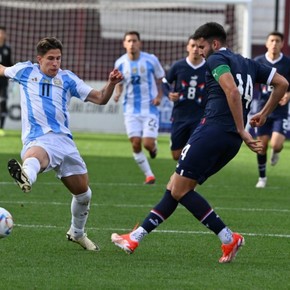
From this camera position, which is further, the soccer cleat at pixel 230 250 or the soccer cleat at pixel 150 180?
the soccer cleat at pixel 150 180

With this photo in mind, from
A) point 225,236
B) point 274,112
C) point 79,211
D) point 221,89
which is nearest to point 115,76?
point 221,89

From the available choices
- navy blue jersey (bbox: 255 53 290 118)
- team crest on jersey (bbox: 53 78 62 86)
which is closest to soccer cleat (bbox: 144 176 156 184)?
navy blue jersey (bbox: 255 53 290 118)

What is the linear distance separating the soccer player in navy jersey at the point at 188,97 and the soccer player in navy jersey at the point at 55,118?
555 centimetres

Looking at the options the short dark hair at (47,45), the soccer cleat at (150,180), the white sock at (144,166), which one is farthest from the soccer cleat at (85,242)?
the white sock at (144,166)

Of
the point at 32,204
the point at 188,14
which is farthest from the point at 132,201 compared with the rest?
the point at 188,14

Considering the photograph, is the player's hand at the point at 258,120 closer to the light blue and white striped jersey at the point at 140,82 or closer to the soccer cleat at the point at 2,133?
the light blue and white striped jersey at the point at 140,82

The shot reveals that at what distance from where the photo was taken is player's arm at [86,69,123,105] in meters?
9.25

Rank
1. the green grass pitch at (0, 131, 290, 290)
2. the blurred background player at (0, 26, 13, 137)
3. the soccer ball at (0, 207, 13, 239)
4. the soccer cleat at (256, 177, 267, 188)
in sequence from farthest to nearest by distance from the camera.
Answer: the blurred background player at (0, 26, 13, 137) → the soccer cleat at (256, 177, 267, 188) → the soccer ball at (0, 207, 13, 239) → the green grass pitch at (0, 131, 290, 290)

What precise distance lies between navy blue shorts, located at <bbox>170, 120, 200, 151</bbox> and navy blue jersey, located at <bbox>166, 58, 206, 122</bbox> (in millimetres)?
72

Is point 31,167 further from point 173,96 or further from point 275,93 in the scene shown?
point 173,96

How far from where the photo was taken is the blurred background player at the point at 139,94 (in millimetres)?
16672

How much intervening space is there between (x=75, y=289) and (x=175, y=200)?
189cm

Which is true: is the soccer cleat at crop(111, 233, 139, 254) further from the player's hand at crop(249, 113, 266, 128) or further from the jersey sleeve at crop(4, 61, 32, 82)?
the jersey sleeve at crop(4, 61, 32, 82)

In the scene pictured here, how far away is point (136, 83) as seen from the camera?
56.0 feet
